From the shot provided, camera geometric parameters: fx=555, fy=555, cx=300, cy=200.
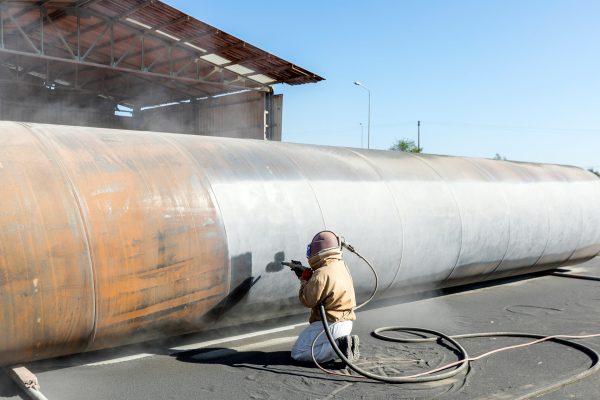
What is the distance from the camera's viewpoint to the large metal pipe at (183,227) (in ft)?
14.6

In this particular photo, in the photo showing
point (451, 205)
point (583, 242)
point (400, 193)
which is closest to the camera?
point (400, 193)

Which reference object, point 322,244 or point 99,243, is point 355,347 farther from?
point 99,243

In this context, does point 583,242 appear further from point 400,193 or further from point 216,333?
point 216,333

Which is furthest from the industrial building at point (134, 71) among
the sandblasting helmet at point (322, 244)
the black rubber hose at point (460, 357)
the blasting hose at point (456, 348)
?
the black rubber hose at point (460, 357)

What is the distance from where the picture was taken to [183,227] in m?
5.19

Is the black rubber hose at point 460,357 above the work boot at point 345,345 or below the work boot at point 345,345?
below

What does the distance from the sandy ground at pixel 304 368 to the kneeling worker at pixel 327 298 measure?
0.20m

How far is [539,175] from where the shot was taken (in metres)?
10.1

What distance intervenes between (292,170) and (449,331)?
8.69 ft

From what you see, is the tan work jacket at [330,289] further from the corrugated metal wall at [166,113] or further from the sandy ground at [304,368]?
the corrugated metal wall at [166,113]

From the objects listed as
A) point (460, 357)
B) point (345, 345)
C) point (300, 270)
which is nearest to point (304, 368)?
point (345, 345)

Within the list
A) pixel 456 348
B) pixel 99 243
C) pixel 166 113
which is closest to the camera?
pixel 99 243

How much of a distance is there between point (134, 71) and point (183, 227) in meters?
11.7

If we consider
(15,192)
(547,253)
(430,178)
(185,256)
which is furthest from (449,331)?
(15,192)
